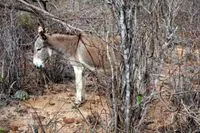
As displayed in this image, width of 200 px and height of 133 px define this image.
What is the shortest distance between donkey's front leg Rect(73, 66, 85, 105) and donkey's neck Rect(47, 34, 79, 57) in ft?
0.87

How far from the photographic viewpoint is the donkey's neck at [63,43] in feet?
24.7

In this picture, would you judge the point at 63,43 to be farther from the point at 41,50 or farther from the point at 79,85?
the point at 79,85

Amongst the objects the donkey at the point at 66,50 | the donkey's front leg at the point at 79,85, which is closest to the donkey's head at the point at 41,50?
the donkey at the point at 66,50

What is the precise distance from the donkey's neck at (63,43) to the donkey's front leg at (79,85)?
0.26m

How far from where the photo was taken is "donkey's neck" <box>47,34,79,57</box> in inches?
297

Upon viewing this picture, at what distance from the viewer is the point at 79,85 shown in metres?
7.54

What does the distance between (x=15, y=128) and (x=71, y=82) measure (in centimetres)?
218

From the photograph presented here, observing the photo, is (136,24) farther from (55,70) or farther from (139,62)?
(55,70)

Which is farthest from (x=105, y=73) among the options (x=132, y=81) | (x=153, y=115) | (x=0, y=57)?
(x=0, y=57)

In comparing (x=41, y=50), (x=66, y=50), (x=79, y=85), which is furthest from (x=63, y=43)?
(x=79, y=85)

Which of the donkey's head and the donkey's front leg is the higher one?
the donkey's head

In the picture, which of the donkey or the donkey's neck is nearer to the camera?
the donkey

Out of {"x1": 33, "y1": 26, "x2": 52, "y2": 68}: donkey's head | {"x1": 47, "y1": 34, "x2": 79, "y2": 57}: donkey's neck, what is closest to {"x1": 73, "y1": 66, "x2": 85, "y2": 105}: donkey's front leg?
{"x1": 47, "y1": 34, "x2": 79, "y2": 57}: donkey's neck

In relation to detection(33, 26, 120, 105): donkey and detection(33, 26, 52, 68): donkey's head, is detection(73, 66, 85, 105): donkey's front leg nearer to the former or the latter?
detection(33, 26, 120, 105): donkey
